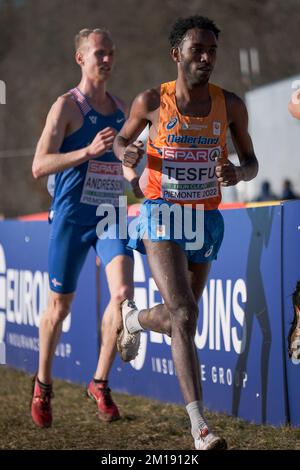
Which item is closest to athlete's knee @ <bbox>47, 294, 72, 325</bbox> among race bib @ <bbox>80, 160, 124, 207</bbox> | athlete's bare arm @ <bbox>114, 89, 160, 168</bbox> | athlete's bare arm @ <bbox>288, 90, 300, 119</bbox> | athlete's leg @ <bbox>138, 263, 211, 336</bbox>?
race bib @ <bbox>80, 160, 124, 207</bbox>

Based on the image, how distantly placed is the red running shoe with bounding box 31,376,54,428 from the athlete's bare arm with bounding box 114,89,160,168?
1995 mm

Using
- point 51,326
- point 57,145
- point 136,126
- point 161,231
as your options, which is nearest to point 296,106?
point 136,126

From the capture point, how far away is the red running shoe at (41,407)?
6.30 metres

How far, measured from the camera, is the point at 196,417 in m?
4.47

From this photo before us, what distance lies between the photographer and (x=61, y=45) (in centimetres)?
3450

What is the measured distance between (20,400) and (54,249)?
1.73m

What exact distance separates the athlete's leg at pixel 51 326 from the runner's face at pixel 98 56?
1540 millimetres

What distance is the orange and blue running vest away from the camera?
5.06 m

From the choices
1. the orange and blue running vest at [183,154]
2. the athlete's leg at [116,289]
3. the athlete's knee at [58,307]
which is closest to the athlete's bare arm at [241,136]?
the orange and blue running vest at [183,154]

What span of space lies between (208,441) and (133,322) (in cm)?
132

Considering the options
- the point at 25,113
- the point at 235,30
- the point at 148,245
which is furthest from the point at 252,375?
the point at 25,113

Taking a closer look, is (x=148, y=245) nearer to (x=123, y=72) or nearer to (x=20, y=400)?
(x=20, y=400)

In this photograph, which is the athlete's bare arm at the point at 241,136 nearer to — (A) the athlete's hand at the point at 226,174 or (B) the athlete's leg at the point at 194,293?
(A) the athlete's hand at the point at 226,174

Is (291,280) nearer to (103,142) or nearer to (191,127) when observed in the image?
(191,127)
